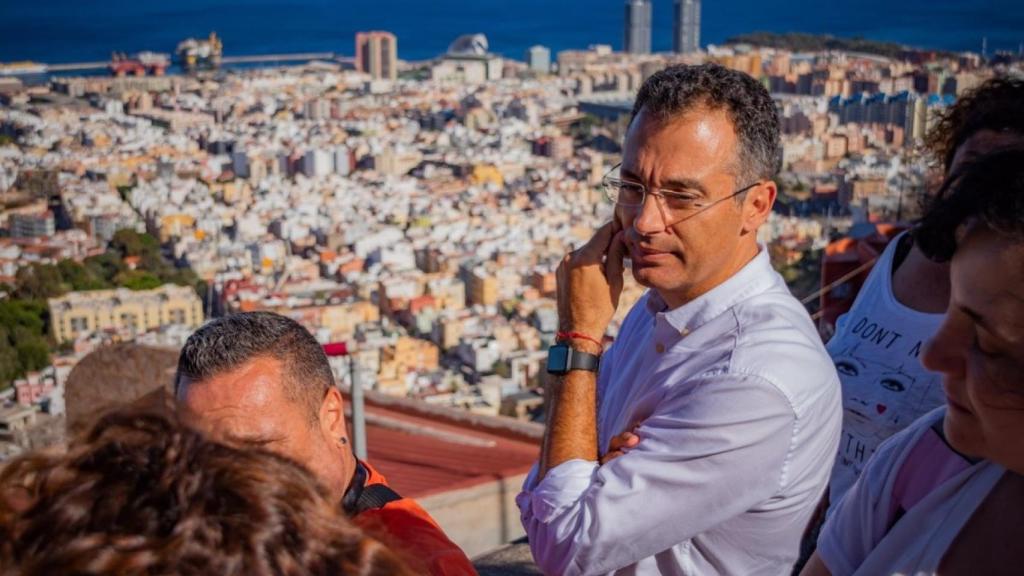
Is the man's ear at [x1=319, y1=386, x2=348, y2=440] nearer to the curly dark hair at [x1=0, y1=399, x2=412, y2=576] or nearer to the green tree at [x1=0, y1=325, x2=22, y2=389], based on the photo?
the curly dark hair at [x1=0, y1=399, x2=412, y2=576]

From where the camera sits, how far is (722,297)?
0.97 meters

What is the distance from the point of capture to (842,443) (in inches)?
47.0

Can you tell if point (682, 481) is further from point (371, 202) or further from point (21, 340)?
point (371, 202)

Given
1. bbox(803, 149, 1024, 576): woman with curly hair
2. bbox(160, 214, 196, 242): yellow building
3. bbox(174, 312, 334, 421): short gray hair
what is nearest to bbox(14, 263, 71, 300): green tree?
bbox(160, 214, 196, 242): yellow building

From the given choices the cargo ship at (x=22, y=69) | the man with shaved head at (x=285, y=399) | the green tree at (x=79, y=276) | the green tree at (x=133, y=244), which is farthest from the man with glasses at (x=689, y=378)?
the cargo ship at (x=22, y=69)

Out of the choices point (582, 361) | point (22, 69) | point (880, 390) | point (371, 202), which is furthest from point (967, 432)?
point (22, 69)

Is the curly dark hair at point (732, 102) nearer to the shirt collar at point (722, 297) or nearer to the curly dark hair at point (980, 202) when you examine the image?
the shirt collar at point (722, 297)

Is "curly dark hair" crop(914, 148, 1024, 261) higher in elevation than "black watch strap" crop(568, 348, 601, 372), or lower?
higher

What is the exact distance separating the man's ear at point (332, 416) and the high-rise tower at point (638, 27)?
4592cm

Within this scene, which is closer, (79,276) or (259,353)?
(259,353)

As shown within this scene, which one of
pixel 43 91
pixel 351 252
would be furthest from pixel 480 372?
pixel 43 91

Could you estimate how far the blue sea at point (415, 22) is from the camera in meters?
41.8

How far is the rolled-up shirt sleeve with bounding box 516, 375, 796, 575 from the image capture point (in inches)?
33.9

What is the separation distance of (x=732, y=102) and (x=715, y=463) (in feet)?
1.03
